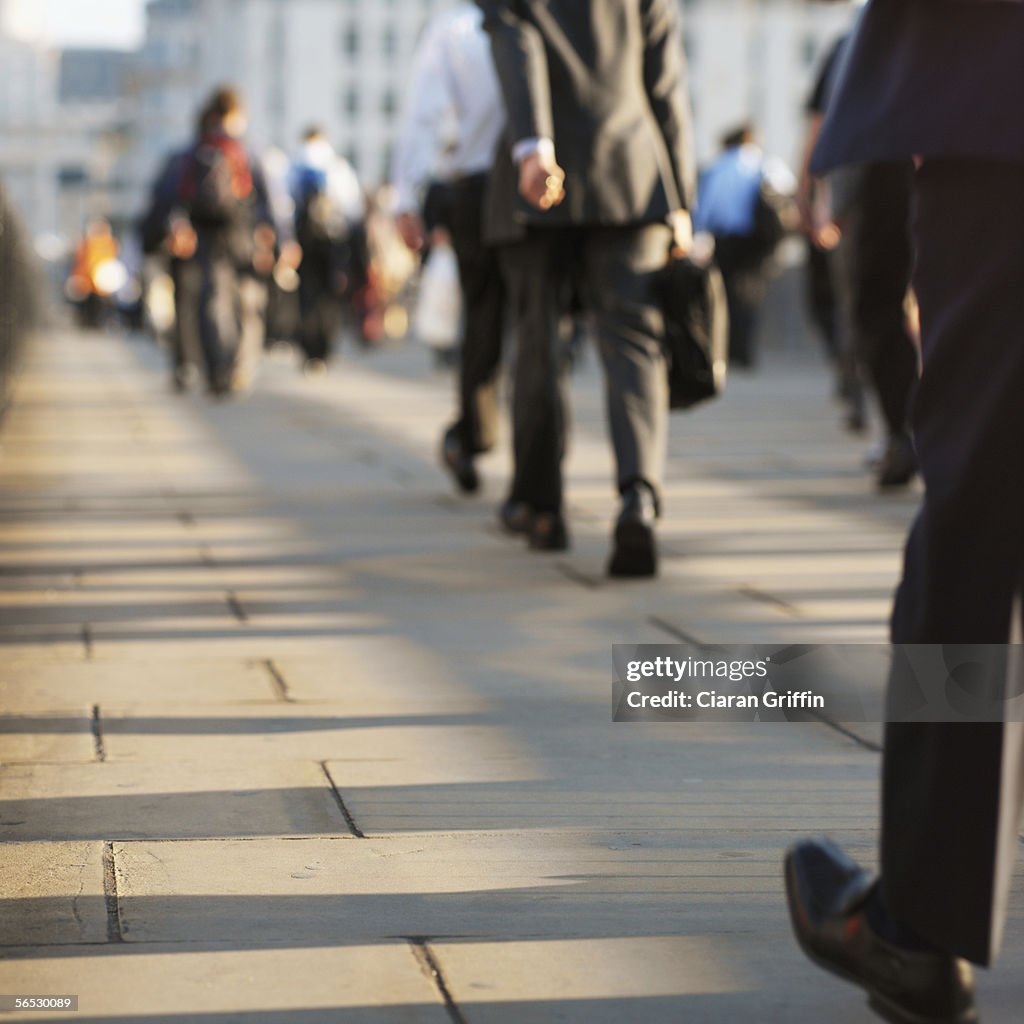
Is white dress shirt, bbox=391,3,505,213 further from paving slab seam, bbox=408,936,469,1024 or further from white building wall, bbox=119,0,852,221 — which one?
white building wall, bbox=119,0,852,221

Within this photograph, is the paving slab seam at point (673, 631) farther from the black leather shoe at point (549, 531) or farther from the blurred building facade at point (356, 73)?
the blurred building facade at point (356, 73)

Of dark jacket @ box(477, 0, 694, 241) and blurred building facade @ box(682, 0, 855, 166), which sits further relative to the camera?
blurred building facade @ box(682, 0, 855, 166)

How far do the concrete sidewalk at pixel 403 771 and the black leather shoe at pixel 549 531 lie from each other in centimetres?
9

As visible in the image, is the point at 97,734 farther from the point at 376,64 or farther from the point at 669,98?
the point at 376,64

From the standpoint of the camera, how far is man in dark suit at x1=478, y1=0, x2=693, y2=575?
6.04 metres

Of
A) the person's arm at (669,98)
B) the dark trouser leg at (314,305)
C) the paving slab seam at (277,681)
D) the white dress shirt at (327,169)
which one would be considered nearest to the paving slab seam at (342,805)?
the paving slab seam at (277,681)

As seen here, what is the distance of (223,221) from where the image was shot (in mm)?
14977

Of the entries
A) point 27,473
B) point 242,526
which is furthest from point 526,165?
point 27,473

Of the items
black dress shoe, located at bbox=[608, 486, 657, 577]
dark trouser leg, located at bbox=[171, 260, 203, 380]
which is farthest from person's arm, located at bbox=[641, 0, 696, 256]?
dark trouser leg, located at bbox=[171, 260, 203, 380]

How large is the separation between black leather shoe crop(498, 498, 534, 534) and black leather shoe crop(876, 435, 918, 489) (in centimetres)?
203

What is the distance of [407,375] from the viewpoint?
62.9 ft

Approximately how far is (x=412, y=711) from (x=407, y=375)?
48.9 feet

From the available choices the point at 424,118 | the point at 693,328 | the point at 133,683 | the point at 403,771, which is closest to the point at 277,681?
the point at 133,683

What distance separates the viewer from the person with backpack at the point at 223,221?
14.9 m
